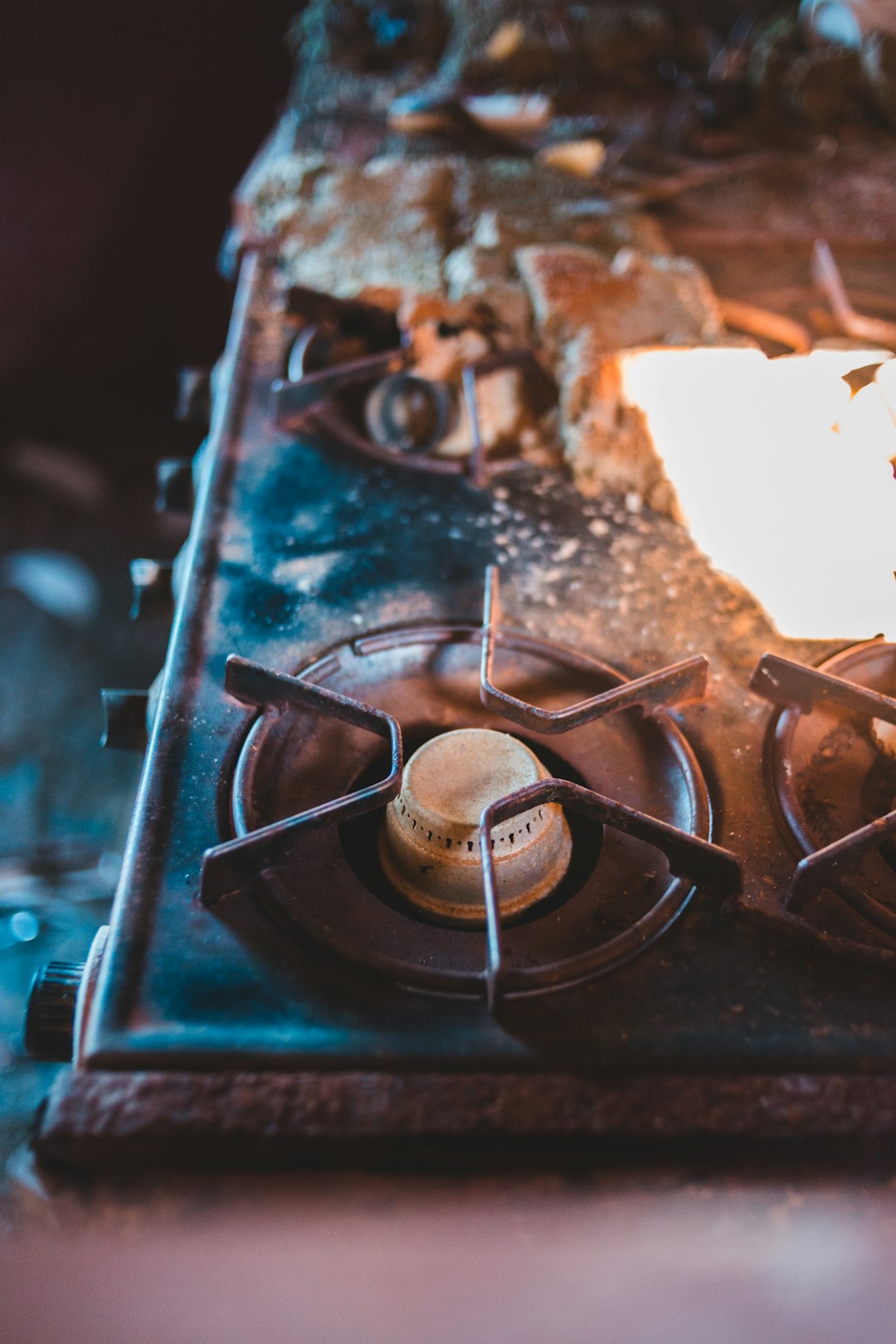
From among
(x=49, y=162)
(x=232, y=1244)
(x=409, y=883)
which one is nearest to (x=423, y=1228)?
(x=232, y=1244)

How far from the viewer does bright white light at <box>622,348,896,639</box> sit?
1186 mm

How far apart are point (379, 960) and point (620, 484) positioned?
0.86 meters

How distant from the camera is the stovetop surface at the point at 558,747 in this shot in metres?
0.73

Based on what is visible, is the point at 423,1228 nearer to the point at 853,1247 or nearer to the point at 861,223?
the point at 853,1247

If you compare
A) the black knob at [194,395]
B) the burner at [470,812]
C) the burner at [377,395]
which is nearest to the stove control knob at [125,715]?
the burner at [470,812]

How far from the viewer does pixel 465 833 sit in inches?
33.7

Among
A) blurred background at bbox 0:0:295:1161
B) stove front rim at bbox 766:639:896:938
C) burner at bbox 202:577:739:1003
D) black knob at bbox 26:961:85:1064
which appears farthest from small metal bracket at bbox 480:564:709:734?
blurred background at bbox 0:0:295:1161

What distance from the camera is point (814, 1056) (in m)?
0.75

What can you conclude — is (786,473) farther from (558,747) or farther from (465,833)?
→ (465,833)

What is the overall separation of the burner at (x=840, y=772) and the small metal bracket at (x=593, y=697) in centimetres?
10

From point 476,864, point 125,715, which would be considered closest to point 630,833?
point 476,864

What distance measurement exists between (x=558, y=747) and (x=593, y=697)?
0.09 metres

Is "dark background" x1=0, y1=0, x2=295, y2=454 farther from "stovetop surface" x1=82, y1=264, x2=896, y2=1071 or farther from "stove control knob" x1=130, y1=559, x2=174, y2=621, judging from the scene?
"stove control knob" x1=130, y1=559, x2=174, y2=621

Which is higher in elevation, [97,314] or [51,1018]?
[97,314]
